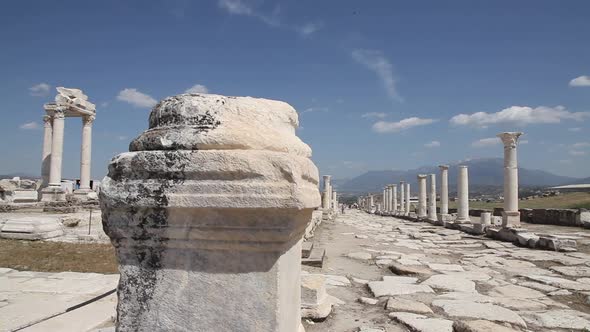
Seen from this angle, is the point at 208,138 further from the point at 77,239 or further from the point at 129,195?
the point at 77,239

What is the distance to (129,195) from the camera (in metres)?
1.68

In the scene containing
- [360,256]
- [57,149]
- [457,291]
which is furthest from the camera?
[57,149]

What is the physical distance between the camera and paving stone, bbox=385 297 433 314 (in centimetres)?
414

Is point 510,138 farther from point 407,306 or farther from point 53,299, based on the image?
point 53,299

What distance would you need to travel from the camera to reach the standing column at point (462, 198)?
18.3 m

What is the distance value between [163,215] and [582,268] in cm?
797

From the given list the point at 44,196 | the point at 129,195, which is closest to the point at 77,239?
the point at 129,195

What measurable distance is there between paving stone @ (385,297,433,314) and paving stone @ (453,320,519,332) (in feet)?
A: 1.63

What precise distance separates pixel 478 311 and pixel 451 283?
1.43m

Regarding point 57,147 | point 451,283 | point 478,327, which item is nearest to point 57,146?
point 57,147

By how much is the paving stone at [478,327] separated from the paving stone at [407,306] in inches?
19.5

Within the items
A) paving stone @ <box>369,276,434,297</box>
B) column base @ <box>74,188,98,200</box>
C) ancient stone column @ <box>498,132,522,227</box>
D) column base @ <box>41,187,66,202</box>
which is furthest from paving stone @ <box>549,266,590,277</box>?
column base @ <box>74,188,98,200</box>

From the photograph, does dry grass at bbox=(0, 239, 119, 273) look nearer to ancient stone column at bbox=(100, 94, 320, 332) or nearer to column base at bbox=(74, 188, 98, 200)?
ancient stone column at bbox=(100, 94, 320, 332)

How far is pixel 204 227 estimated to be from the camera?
1.61 meters
